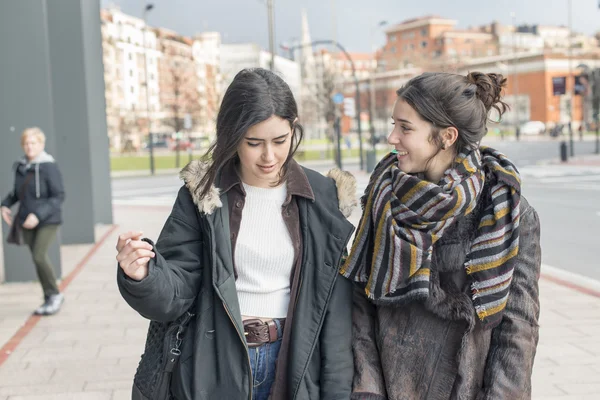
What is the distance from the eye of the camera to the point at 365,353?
2064mm

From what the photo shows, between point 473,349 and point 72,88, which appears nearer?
point 473,349

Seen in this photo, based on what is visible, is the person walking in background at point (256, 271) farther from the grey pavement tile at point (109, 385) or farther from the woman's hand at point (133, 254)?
the grey pavement tile at point (109, 385)

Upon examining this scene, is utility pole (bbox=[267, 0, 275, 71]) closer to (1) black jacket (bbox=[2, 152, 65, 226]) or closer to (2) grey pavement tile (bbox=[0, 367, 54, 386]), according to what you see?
(1) black jacket (bbox=[2, 152, 65, 226])

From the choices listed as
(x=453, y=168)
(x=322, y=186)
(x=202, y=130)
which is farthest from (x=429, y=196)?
(x=202, y=130)

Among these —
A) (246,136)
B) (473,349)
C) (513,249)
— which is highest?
(246,136)

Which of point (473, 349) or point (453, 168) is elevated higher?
point (453, 168)

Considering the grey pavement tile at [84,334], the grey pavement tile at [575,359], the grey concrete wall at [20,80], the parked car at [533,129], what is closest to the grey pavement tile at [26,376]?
the grey pavement tile at [84,334]

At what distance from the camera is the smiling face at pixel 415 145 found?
199cm

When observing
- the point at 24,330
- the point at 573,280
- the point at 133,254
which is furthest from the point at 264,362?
the point at 573,280

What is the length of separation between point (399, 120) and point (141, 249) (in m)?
0.80

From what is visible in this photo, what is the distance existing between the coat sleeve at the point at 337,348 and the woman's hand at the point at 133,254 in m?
0.55

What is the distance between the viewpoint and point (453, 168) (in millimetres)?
1992

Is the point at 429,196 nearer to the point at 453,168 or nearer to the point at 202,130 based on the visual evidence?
the point at 453,168

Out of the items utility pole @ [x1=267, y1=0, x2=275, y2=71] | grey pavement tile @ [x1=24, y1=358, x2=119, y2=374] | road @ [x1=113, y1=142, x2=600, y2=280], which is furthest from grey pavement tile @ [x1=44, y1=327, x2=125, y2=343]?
utility pole @ [x1=267, y1=0, x2=275, y2=71]
